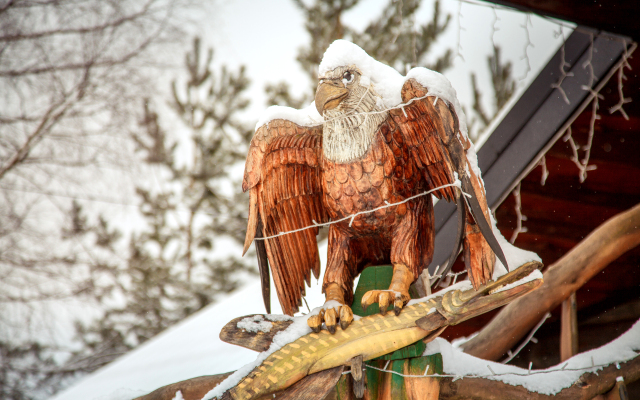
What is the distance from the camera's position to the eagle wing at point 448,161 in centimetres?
91

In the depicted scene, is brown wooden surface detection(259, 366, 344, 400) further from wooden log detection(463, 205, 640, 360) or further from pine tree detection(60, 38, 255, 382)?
pine tree detection(60, 38, 255, 382)

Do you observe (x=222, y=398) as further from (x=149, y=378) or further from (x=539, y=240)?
(x=539, y=240)

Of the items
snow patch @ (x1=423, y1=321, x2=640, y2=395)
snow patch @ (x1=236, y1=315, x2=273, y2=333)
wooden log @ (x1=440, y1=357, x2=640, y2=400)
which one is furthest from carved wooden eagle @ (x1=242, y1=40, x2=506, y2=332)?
wooden log @ (x1=440, y1=357, x2=640, y2=400)

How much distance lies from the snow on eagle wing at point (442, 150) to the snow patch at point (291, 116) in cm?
19

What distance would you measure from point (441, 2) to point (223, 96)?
1864mm

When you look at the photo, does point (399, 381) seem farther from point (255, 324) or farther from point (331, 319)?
point (255, 324)

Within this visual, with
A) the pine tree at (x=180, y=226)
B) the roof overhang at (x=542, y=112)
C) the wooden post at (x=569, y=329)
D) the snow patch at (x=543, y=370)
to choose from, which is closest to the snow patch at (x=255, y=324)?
the snow patch at (x=543, y=370)

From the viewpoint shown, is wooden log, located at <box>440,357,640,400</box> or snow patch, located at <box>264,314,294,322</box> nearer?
snow patch, located at <box>264,314,294,322</box>

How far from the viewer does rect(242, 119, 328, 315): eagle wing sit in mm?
1076

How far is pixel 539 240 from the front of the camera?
2.18m

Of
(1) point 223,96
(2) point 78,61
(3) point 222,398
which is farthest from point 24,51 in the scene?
(3) point 222,398

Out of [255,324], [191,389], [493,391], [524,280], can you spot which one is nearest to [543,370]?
[493,391]

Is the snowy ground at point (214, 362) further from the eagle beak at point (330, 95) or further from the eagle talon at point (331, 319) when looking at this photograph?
the eagle beak at point (330, 95)

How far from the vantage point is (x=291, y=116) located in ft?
3.64
